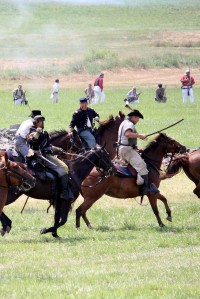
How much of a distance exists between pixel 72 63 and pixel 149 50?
10.1 m

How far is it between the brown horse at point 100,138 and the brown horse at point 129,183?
11.3ft

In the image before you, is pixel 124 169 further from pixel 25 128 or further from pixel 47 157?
pixel 25 128

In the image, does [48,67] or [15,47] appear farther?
[15,47]

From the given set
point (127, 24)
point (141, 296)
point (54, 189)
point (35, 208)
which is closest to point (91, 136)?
point (35, 208)

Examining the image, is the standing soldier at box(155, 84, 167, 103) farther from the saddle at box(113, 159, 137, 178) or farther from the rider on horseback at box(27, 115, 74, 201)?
the rider on horseback at box(27, 115, 74, 201)

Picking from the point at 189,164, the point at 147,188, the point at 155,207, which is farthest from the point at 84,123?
the point at 155,207

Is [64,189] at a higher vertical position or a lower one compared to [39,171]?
lower

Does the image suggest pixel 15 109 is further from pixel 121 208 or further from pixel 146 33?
pixel 146 33

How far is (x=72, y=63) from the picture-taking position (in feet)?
260

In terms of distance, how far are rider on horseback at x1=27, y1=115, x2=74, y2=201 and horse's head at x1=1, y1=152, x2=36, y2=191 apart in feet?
1.85

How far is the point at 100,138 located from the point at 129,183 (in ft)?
15.8

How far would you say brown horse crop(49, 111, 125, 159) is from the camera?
79.3 feet

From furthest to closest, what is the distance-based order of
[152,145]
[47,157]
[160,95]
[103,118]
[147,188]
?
1. [160,95]
2. [103,118]
3. [152,145]
4. [147,188]
5. [47,157]

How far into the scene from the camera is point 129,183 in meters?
20.0
